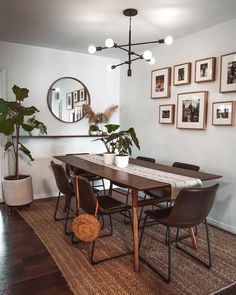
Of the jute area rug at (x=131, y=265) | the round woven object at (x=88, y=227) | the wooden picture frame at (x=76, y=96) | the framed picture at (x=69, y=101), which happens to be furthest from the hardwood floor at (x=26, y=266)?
the wooden picture frame at (x=76, y=96)

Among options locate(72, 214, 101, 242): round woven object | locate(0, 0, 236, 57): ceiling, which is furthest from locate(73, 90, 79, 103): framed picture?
locate(72, 214, 101, 242): round woven object

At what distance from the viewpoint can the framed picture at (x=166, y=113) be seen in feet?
12.4

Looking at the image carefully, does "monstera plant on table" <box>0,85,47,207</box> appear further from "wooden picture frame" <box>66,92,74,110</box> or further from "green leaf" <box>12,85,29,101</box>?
"wooden picture frame" <box>66,92,74,110</box>

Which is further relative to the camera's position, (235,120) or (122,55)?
(122,55)

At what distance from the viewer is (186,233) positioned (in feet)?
9.91

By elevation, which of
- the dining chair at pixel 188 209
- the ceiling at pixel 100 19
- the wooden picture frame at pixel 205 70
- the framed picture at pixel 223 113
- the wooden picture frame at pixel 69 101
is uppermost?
the ceiling at pixel 100 19

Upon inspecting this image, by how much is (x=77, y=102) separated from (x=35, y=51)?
1.03 meters

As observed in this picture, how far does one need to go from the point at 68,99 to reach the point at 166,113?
1693mm

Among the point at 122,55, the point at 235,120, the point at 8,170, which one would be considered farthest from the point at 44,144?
the point at 235,120

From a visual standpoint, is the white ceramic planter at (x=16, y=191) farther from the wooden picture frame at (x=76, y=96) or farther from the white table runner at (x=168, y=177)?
the wooden picture frame at (x=76, y=96)

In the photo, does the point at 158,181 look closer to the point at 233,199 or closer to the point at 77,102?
the point at 233,199

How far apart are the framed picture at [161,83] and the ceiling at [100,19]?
51 cm

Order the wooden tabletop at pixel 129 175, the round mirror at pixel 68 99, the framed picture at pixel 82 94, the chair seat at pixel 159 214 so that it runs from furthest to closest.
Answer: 1. the framed picture at pixel 82 94
2. the round mirror at pixel 68 99
3. the chair seat at pixel 159 214
4. the wooden tabletop at pixel 129 175

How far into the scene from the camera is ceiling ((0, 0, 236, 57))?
8.41 feet
